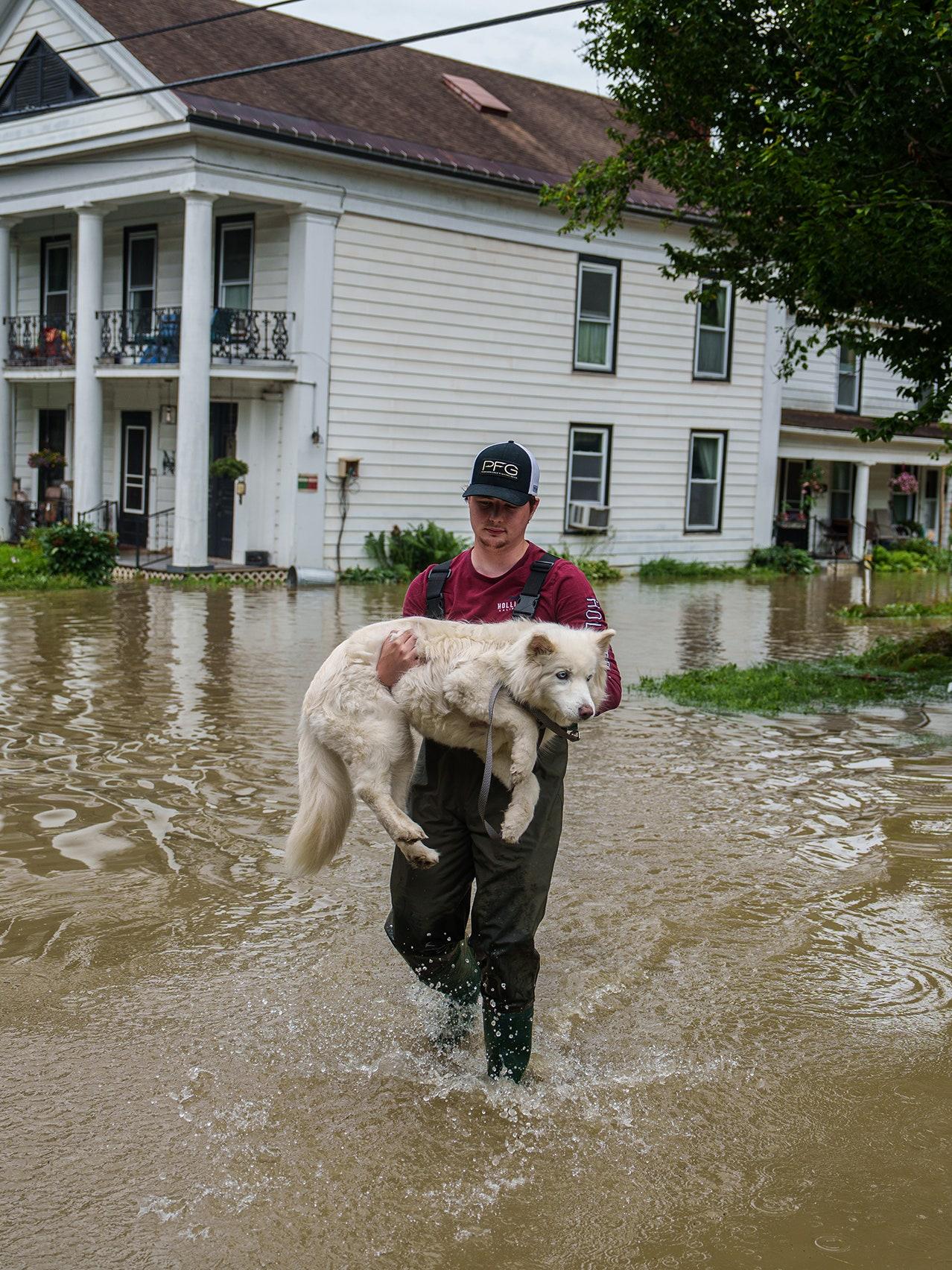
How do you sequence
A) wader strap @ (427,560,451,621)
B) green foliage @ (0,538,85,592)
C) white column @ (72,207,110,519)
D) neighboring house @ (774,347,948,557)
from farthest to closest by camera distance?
neighboring house @ (774,347,948,557)
white column @ (72,207,110,519)
green foliage @ (0,538,85,592)
wader strap @ (427,560,451,621)

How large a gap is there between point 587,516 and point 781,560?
554cm

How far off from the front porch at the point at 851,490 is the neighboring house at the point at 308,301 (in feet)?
14.3

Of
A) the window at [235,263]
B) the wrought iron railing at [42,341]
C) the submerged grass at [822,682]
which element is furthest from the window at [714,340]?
the submerged grass at [822,682]

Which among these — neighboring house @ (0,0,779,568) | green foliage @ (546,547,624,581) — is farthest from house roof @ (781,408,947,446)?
green foliage @ (546,547,624,581)

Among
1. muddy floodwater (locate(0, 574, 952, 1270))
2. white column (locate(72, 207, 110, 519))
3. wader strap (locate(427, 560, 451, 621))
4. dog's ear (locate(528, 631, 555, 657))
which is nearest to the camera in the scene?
muddy floodwater (locate(0, 574, 952, 1270))

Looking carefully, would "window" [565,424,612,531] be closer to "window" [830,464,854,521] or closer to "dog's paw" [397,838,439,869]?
"window" [830,464,854,521]

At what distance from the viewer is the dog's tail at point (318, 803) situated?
4.73 m

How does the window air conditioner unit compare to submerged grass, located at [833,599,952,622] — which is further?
the window air conditioner unit

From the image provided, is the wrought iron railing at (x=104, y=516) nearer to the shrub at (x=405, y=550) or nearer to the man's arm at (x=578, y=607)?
the shrub at (x=405, y=550)

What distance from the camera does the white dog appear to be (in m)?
4.30

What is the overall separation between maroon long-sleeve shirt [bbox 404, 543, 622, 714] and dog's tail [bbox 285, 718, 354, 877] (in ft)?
1.95

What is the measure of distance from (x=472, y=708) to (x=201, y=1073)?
5.49 feet

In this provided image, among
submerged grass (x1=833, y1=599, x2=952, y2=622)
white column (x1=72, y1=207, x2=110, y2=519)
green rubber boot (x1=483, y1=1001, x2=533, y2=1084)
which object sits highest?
white column (x1=72, y1=207, x2=110, y2=519)

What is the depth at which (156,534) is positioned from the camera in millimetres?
24344
